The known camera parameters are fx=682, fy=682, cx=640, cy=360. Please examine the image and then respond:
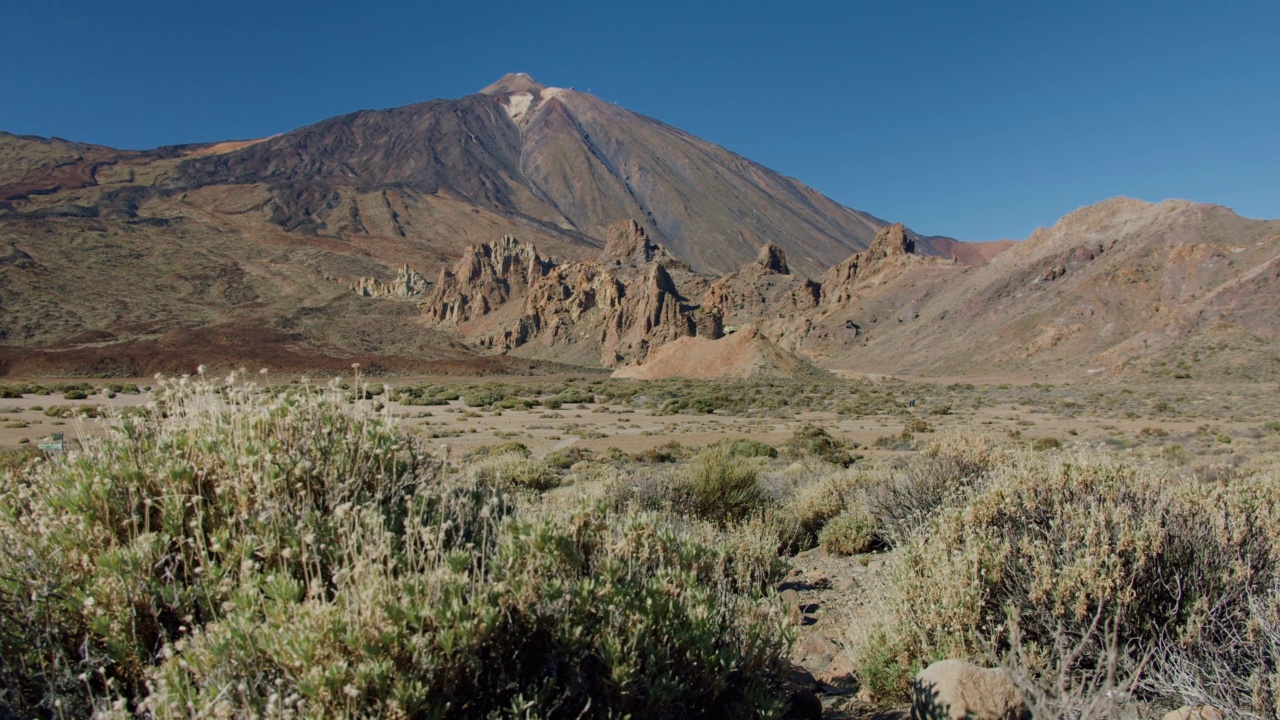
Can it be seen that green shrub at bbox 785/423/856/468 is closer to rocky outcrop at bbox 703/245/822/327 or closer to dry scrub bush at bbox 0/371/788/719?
dry scrub bush at bbox 0/371/788/719

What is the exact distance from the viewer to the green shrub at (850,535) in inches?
254

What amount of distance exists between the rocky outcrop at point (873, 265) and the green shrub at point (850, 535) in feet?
271

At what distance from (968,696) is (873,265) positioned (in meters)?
92.7

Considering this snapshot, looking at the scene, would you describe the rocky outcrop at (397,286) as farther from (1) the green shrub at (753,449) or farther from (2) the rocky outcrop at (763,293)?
(1) the green shrub at (753,449)

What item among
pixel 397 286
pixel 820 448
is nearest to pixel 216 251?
pixel 397 286

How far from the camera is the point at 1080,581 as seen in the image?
3.33 metres

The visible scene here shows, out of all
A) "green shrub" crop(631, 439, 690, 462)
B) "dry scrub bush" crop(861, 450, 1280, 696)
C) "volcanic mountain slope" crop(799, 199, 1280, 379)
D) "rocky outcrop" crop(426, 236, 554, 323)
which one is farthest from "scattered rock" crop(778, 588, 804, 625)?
"rocky outcrop" crop(426, 236, 554, 323)

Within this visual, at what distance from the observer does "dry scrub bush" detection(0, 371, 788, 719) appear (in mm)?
1924

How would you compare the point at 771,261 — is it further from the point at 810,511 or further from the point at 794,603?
the point at 794,603

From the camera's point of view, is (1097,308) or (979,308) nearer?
(1097,308)

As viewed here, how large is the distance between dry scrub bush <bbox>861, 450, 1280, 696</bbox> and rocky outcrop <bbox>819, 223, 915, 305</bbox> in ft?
279

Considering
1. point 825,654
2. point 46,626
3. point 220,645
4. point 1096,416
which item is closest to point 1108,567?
point 825,654

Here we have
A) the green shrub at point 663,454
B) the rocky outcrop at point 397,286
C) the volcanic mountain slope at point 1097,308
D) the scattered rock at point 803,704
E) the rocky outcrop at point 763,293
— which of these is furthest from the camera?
the rocky outcrop at point 397,286

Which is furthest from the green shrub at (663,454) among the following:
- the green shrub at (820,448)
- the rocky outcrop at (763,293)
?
the rocky outcrop at (763,293)
